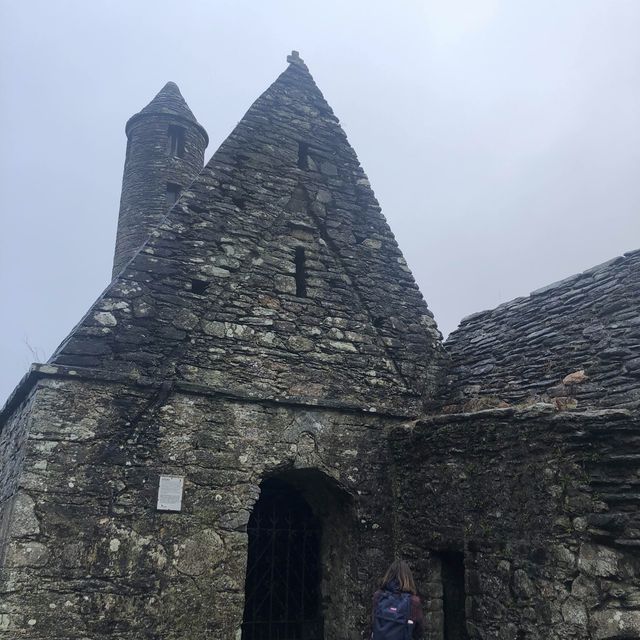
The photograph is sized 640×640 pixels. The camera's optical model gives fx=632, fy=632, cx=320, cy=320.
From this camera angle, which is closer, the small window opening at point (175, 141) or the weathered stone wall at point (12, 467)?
the weathered stone wall at point (12, 467)

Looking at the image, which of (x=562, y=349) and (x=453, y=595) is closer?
(x=453, y=595)

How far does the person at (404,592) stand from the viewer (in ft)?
16.7

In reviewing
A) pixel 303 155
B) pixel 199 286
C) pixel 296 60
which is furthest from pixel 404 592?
pixel 296 60

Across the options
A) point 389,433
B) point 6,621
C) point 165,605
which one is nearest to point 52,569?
point 6,621

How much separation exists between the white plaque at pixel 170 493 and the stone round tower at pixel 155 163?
987cm

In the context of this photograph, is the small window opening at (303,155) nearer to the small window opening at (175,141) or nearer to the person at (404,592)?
the person at (404,592)

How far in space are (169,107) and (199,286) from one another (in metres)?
12.2

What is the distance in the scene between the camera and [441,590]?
6.33 meters

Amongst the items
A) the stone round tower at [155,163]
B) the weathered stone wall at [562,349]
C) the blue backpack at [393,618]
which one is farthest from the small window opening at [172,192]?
the blue backpack at [393,618]

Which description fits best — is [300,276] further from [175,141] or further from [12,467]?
[175,141]

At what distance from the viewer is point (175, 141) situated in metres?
17.3

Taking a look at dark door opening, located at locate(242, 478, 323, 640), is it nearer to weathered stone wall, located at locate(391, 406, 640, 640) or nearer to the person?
weathered stone wall, located at locate(391, 406, 640, 640)

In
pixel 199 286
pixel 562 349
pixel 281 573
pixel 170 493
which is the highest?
pixel 199 286

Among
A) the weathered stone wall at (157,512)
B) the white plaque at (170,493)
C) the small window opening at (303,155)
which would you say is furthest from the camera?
the small window opening at (303,155)
